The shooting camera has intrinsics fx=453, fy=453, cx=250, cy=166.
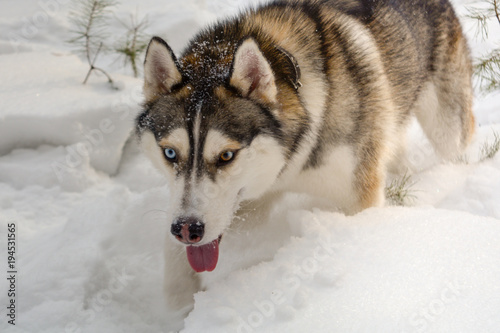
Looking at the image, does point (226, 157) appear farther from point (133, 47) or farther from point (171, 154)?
point (133, 47)

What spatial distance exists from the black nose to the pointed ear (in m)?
0.64

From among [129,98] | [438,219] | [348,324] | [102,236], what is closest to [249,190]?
[348,324]

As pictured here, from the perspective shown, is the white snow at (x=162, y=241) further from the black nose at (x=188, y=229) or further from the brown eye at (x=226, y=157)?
the brown eye at (x=226, y=157)

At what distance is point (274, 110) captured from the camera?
7.09ft

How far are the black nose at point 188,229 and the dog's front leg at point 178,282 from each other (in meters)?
0.64

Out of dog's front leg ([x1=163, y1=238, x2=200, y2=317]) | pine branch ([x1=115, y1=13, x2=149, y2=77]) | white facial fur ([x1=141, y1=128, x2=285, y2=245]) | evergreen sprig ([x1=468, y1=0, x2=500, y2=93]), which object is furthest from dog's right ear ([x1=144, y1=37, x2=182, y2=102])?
evergreen sprig ([x1=468, y1=0, x2=500, y2=93])

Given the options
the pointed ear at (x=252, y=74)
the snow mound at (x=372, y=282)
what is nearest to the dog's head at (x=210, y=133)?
the pointed ear at (x=252, y=74)

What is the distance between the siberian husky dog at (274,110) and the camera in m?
2.01

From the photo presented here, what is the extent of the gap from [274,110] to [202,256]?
2.64 feet

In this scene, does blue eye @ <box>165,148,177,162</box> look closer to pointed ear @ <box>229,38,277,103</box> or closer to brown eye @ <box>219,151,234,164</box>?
brown eye @ <box>219,151,234,164</box>

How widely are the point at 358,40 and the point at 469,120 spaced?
5.83 feet

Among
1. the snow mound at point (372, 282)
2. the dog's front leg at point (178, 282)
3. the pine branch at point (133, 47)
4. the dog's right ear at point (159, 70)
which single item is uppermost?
the dog's right ear at point (159, 70)

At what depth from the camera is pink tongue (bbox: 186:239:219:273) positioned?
2252mm

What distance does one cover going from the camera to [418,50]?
3.28 m
